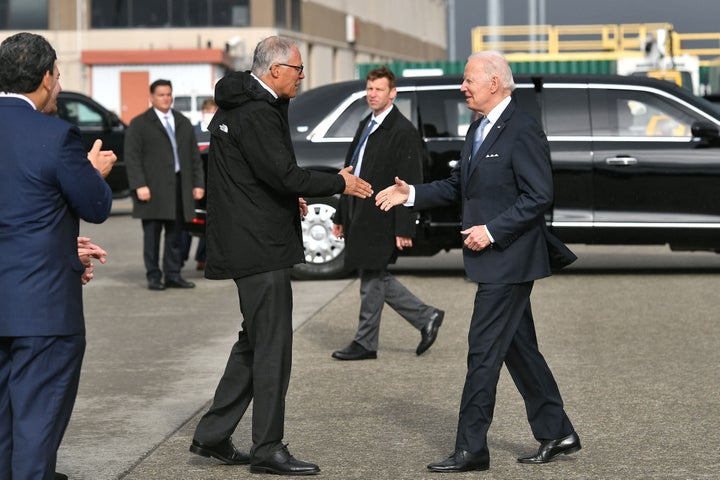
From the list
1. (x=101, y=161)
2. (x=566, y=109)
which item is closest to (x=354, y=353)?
(x=101, y=161)

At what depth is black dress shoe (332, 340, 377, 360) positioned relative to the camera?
31.4 feet

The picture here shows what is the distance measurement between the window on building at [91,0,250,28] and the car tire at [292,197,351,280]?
47410mm

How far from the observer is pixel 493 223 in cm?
639

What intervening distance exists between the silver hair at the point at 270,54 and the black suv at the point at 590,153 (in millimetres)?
7389

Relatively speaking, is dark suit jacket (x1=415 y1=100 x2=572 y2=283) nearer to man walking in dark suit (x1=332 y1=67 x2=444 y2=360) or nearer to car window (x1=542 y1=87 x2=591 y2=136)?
man walking in dark suit (x1=332 y1=67 x2=444 y2=360)

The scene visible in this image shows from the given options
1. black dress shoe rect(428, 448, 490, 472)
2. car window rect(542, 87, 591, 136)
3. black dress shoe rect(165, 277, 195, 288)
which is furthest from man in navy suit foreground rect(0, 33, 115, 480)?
car window rect(542, 87, 591, 136)

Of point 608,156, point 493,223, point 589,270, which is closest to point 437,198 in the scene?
point 493,223

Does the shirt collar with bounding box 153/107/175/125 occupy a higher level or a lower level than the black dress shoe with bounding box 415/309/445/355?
higher

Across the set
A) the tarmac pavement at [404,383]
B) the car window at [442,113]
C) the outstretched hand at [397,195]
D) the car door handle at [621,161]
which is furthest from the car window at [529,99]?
the outstretched hand at [397,195]

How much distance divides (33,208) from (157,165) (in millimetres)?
8839

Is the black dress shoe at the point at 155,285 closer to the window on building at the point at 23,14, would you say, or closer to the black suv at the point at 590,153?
the black suv at the point at 590,153

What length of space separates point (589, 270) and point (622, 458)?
863cm

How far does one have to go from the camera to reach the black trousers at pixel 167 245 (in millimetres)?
13938

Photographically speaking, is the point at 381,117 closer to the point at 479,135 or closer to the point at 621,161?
the point at 479,135
